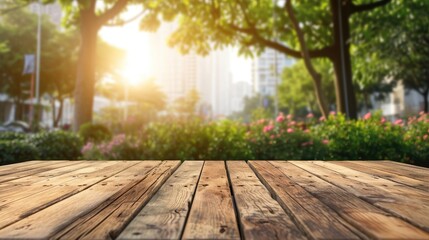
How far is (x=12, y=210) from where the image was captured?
49.3 inches

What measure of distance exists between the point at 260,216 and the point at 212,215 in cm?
16

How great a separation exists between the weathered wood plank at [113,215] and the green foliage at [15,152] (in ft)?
17.2

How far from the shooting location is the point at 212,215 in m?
1.14

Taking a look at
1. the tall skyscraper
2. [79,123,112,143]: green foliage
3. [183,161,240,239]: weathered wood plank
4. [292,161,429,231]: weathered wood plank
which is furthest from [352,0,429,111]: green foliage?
the tall skyscraper

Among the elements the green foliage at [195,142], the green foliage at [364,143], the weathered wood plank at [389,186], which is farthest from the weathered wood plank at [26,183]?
the green foliage at [364,143]

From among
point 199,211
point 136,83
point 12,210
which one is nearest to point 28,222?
point 12,210

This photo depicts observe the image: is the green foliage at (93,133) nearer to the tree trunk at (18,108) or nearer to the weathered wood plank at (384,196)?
the weathered wood plank at (384,196)

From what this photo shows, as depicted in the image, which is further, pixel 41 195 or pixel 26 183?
pixel 26 183

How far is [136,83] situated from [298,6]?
4956cm

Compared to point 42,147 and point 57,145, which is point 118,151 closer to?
point 57,145

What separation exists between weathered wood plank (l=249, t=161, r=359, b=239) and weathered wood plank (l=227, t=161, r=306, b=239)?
30 mm

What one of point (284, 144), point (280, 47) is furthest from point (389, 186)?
point (280, 47)

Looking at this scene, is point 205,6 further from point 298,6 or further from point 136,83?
point 136,83

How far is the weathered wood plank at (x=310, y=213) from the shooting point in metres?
0.96
